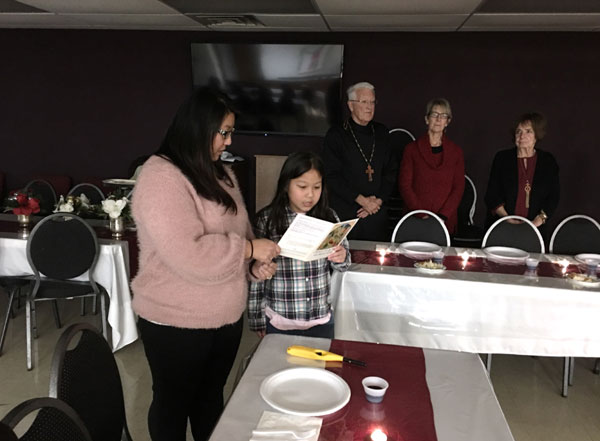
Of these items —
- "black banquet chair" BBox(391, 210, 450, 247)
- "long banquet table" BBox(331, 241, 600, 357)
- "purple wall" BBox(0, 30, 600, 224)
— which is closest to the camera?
"long banquet table" BBox(331, 241, 600, 357)

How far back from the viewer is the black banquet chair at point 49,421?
90 cm

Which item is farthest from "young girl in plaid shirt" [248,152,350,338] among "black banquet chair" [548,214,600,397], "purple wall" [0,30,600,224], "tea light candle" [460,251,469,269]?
"purple wall" [0,30,600,224]

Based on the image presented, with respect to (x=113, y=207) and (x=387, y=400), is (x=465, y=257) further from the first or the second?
(x=113, y=207)

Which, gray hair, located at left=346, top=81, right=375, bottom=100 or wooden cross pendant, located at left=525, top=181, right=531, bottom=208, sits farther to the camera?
wooden cross pendant, located at left=525, top=181, right=531, bottom=208

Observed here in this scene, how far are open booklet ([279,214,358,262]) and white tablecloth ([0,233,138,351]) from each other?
167 cm

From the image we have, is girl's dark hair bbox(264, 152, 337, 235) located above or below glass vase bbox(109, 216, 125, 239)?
above

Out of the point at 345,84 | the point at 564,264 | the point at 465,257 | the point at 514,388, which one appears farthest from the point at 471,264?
the point at 345,84

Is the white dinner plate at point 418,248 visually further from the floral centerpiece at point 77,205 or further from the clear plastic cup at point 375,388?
the floral centerpiece at point 77,205

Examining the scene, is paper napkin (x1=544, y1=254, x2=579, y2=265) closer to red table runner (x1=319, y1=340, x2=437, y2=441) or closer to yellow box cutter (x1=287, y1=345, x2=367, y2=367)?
red table runner (x1=319, y1=340, x2=437, y2=441)

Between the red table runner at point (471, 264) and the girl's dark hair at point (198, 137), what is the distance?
4.54ft

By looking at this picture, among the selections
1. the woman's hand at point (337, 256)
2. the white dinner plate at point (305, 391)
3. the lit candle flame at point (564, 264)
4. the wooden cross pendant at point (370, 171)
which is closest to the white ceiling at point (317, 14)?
the wooden cross pendant at point (370, 171)

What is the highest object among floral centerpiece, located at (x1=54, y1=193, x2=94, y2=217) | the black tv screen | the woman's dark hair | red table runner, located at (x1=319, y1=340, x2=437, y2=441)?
the black tv screen

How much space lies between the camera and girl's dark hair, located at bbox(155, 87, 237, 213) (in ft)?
4.85

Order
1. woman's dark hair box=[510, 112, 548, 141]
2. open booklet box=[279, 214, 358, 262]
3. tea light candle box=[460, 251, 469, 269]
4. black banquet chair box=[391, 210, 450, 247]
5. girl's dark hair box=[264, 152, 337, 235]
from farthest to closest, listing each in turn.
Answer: woman's dark hair box=[510, 112, 548, 141] < black banquet chair box=[391, 210, 450, 247] < tea light candle box=[460, 251, 469, 269] < girl's dark hair box=[264, 152, 337, 235] < open booklet box=[279, 214, 358, 262]
